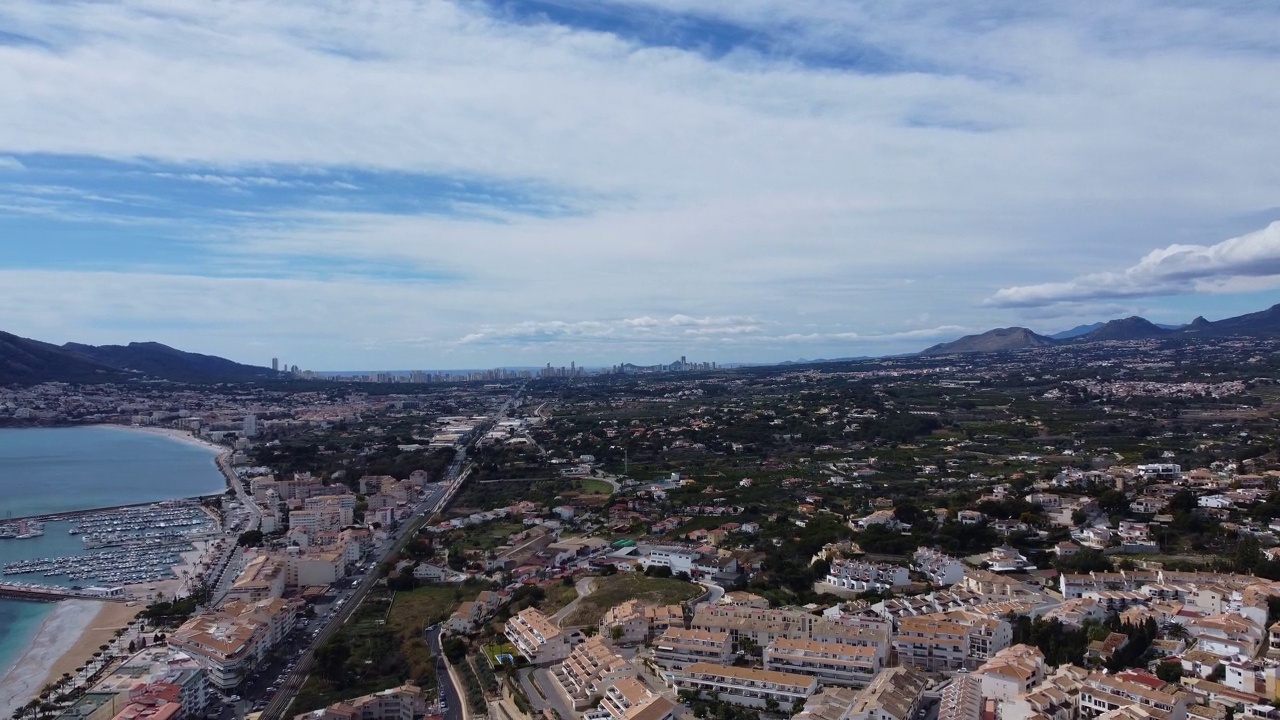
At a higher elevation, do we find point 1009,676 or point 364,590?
point 1009,676

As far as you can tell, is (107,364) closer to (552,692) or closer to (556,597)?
(556,597)

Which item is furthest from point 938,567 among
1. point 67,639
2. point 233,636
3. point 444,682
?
point 67,639

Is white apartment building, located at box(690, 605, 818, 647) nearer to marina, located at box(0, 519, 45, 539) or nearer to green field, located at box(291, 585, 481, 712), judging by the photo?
green field, located at box(291, 585, 481, 712)

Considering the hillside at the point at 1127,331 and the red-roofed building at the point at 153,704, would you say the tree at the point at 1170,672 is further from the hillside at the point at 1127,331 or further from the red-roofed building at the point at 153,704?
the hillside at the point at 1127,331

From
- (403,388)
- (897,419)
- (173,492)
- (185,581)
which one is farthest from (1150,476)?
(403,388)

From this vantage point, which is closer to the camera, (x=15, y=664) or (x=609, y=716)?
(x=609, y=716)

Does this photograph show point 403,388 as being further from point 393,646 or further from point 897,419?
point 393,646

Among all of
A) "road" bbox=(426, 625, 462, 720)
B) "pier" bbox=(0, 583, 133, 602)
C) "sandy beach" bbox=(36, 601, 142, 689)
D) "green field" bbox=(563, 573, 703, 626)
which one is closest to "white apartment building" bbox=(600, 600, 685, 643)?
"green field" bbox=(563, 573, 703, 626)
